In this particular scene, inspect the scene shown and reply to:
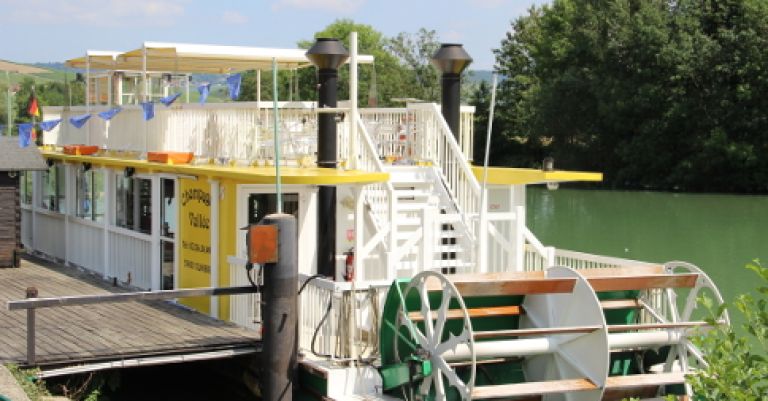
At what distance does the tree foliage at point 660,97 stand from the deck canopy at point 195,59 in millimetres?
31807

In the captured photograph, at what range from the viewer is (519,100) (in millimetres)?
59375

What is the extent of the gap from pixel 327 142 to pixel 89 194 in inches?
215

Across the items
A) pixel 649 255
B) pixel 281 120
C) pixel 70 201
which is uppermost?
pixel 281 120

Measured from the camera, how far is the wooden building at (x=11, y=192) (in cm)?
1591

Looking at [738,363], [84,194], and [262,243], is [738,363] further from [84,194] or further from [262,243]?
[84,194]

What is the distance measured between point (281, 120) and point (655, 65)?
38.3 m

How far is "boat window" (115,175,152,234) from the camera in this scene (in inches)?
562

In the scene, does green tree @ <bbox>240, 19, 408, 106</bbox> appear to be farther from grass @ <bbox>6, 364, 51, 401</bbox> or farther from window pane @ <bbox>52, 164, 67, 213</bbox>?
grass @ <bbox>6, 364, 51, 401</bbox>

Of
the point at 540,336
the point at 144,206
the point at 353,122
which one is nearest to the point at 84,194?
the point at 144,206

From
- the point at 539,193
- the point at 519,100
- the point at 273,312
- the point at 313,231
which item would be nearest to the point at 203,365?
the point at 313,231

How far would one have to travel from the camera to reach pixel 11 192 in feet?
52.5

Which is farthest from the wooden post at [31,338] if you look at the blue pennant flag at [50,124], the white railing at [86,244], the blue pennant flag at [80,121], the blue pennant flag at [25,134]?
the blue pennant flag at [50,124]

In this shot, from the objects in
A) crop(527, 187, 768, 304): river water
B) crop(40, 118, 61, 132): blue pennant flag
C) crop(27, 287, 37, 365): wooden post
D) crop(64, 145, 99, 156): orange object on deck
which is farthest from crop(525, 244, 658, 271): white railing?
crop(527, 187, 768, 304): river water

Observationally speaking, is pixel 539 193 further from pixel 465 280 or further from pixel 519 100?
pixel 465 280
